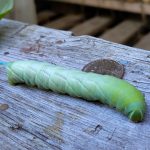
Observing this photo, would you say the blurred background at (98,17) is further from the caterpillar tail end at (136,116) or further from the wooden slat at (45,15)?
the caterpillar tail end at (136,116)

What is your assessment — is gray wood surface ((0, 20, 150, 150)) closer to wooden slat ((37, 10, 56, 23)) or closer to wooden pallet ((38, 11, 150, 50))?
wooden pallet ((38, 11, 150, 50))

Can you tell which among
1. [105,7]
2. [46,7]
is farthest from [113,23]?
[46,7]

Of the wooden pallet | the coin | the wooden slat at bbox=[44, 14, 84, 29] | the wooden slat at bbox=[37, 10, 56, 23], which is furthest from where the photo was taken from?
the wooden slat at bbox=[37, 10, 56, 23]

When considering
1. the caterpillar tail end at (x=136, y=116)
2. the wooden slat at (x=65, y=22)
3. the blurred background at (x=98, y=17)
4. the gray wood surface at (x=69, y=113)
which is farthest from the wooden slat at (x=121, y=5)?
the caterpillar tail end at (x=136, y=116)

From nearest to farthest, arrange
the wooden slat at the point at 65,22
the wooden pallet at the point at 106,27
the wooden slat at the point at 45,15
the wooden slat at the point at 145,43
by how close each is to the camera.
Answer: the wooden slat at the point at 145,43
the wooden pallet at the point at 106,27
the wooden slat at the point at 65,22
the wooden slat at the point at 45,15

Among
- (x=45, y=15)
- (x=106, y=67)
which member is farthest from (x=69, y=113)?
(x=45, y=15)


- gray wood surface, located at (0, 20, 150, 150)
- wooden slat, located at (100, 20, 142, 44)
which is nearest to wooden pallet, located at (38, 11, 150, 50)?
wooden slat, located at (100, 20, 142, 44)

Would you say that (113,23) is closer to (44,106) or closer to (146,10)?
(146,10)
